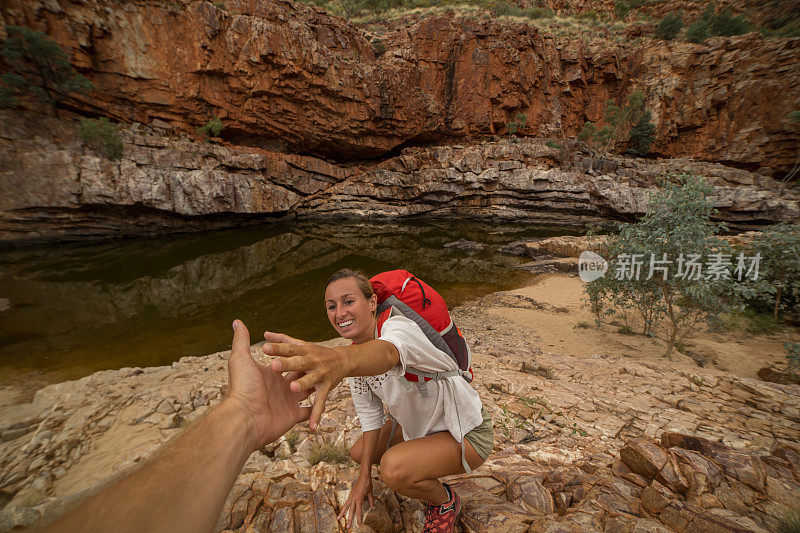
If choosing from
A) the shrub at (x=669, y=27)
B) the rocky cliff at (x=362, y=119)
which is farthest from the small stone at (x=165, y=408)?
the shrub at (x=669, y=27)

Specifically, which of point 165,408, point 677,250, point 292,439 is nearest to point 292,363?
point 292,439

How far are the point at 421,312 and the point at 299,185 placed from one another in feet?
82.5

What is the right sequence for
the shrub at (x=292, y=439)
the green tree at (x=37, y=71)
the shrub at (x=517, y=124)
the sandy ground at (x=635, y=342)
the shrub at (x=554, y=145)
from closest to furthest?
1. the shrub at (x=292, y=439)
2. the sandy ground at (x=635, y=342)
3. the green tree at (x=37, y=71)
4. the shrub at (x=554, y=145)
5. the shrub at (x=517, y=124)

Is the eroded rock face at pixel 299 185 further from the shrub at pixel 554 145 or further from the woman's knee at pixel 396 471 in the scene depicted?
the woman's knee at pixel 396 471

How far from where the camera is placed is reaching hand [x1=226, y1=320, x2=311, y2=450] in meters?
1.09

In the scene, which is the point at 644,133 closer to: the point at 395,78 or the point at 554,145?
the point at 554,145

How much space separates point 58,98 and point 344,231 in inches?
698

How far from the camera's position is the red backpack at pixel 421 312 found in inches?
56.8

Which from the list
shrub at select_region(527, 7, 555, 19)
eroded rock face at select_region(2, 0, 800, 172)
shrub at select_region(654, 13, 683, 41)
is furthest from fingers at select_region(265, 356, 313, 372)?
shrub at select_region(527, 7, 555, 19)

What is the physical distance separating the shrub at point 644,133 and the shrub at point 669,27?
28.5 ft

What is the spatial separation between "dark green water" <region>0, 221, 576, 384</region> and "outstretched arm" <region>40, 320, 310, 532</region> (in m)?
6.11

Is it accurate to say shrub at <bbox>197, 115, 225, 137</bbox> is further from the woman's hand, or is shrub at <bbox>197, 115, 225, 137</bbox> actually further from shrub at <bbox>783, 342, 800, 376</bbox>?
shrub at <bbox>783, 342, 800, 376</bbox>

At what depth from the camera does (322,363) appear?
898 millimetres

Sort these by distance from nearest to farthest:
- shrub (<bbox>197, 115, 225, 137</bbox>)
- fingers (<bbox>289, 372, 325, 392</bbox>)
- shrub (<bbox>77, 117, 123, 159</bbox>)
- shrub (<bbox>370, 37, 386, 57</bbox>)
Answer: fingers (<bbox>289, 372, 325, 392</bbox>), shrub (<bbox>77, 117, 123, 159</bbox>), shrub (<bbox>197, 115, 225, 137</bbox>), shrub (<bbox>370, 37, 386, 57</bbox>)
